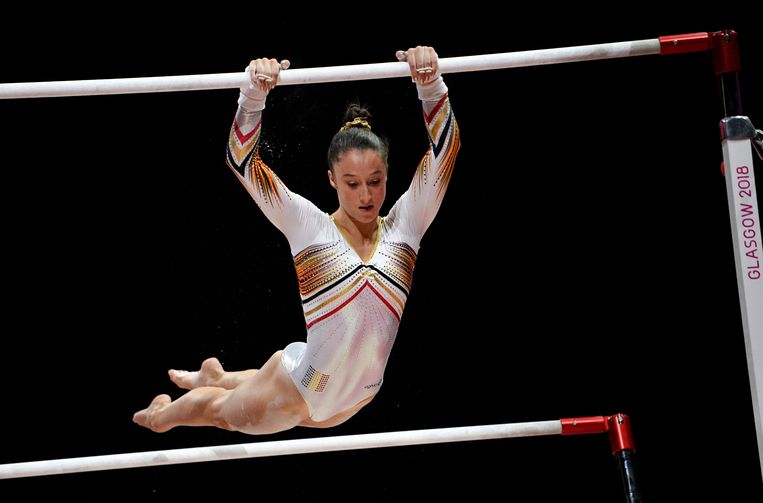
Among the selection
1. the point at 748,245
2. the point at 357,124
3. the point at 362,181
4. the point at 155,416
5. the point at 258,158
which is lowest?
the point at 155,416

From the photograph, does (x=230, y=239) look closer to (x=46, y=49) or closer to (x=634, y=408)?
(x=46, y=49)

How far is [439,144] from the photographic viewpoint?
3.28 metres

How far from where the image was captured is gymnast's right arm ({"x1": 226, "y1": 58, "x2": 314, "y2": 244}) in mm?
3055

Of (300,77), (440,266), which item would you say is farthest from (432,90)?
(440,266)

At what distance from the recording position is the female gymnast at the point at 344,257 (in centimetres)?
327

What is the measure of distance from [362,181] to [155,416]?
130 cm

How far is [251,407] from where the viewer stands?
3.45 metres

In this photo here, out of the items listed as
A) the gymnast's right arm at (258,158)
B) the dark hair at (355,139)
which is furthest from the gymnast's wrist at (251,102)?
the dark hair at (355,139)

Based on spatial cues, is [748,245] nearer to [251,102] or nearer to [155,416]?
[251,102]

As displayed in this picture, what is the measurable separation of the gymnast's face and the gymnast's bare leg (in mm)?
641

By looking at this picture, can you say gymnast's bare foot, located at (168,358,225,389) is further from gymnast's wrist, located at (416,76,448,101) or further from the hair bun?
gymnast's wrist, located at (416,76,448,101)

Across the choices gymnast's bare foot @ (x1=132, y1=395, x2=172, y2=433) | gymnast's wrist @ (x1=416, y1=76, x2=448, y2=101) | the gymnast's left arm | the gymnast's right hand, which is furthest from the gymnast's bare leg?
gymnast's wrist @ (x1=416, y1=76, x2=448, y2=101)

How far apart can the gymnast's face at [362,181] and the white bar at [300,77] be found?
37cm

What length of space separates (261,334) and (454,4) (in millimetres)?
1740
